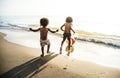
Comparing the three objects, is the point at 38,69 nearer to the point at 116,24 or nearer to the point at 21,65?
the point at 21,65

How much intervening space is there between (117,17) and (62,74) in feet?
55.0

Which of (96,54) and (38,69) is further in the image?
(96,54)

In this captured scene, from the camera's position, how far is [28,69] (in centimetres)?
409

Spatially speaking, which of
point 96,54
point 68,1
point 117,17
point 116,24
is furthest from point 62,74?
point 68,1

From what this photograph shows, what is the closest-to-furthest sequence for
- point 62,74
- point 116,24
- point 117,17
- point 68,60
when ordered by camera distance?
point 62,74 → point 68,60 → point 116,24 → point 117,17

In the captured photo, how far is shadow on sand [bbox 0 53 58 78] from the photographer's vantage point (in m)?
3.81

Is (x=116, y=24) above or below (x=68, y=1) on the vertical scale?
below

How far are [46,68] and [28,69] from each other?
1.17ft

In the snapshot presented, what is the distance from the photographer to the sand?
12.8ft

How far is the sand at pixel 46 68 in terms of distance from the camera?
390cm

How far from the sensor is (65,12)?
1111 inches

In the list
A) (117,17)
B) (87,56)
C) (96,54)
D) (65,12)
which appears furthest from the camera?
(65,12)

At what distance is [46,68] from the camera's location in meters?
4.18

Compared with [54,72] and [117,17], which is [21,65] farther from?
[117,17]
